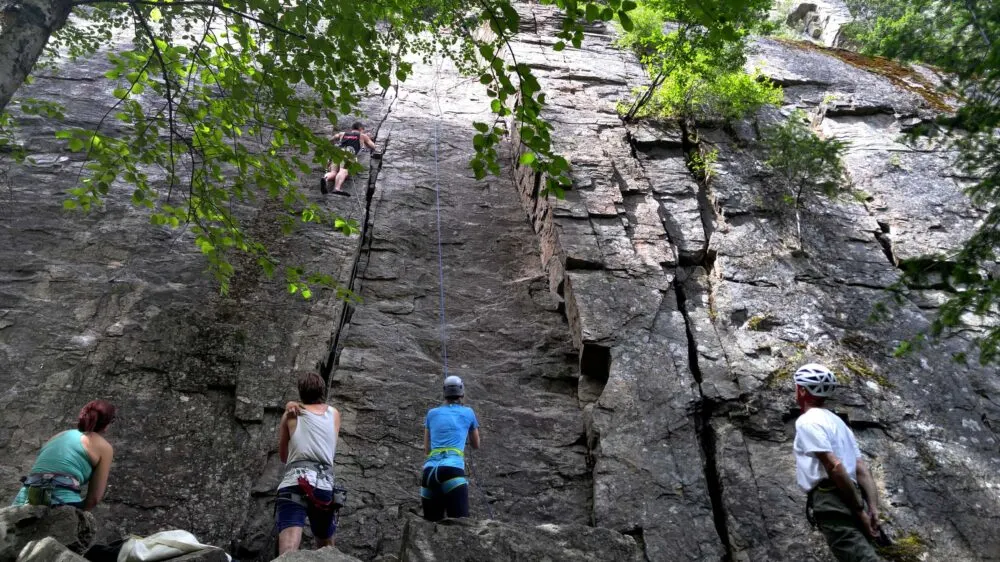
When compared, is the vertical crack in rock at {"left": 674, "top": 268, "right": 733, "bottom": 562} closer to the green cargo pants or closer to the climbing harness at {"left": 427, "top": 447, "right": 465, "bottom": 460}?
the green cargo pants

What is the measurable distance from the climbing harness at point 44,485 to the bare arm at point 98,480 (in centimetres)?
20

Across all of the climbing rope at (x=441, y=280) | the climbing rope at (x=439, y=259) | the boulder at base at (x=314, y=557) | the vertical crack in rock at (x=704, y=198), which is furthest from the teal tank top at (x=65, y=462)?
the vertical crack in rock at (x=704, y=198)

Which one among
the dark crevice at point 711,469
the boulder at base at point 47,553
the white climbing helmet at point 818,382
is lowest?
the dark crevice at point 711,469

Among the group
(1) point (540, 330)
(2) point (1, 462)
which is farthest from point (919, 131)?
(2) point (1, 462)

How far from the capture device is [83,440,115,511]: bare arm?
4980 mm

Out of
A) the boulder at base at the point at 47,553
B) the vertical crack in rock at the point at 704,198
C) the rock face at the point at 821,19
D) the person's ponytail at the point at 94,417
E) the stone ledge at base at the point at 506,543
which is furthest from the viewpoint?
the rock face at the point at 821,19

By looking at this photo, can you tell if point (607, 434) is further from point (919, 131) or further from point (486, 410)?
point (919, 131)

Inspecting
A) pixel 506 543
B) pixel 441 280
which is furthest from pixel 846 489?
pixel 441 280

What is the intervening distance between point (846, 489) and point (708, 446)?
286 cm

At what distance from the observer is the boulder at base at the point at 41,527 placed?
413 centimetres

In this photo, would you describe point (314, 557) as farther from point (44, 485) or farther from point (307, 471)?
point (44, 485)

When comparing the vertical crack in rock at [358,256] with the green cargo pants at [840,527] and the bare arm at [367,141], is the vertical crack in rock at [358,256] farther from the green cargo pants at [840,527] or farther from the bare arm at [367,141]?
the green cargo pants at [840,527]

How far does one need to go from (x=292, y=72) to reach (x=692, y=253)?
5940 mm

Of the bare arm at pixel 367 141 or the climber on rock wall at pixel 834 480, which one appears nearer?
the climber on rock wall at pixel 834 480
